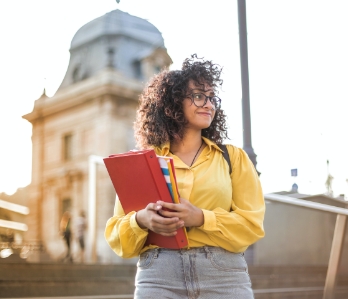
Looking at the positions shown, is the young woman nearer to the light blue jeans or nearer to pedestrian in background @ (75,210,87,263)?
the light blue jeans

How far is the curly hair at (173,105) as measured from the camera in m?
2.49

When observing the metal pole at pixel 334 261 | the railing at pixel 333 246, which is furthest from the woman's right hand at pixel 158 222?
the metal pole at pixel 334 261

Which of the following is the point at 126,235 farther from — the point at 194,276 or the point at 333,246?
the point at 333,246

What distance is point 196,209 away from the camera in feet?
7.27

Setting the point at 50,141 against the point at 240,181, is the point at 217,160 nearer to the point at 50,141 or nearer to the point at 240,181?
the point at 240,181

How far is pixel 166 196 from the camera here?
220 cm

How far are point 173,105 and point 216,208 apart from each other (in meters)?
0.48

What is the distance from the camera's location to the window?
23.3m

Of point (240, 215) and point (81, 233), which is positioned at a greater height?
point (81, 233)

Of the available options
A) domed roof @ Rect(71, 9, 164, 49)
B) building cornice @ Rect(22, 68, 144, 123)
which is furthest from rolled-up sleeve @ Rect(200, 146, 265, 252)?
domed roof @ Rect(71, 9, 164, 49)

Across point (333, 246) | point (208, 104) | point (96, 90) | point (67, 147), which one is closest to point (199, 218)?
point (208, 104)

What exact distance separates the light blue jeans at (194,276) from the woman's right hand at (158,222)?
14cm

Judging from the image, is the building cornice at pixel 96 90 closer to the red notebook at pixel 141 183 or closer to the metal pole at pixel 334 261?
the metal pole at pixel 334 261

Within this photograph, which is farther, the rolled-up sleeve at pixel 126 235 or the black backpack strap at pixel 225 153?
the black backpack strap at pixel 225 153
